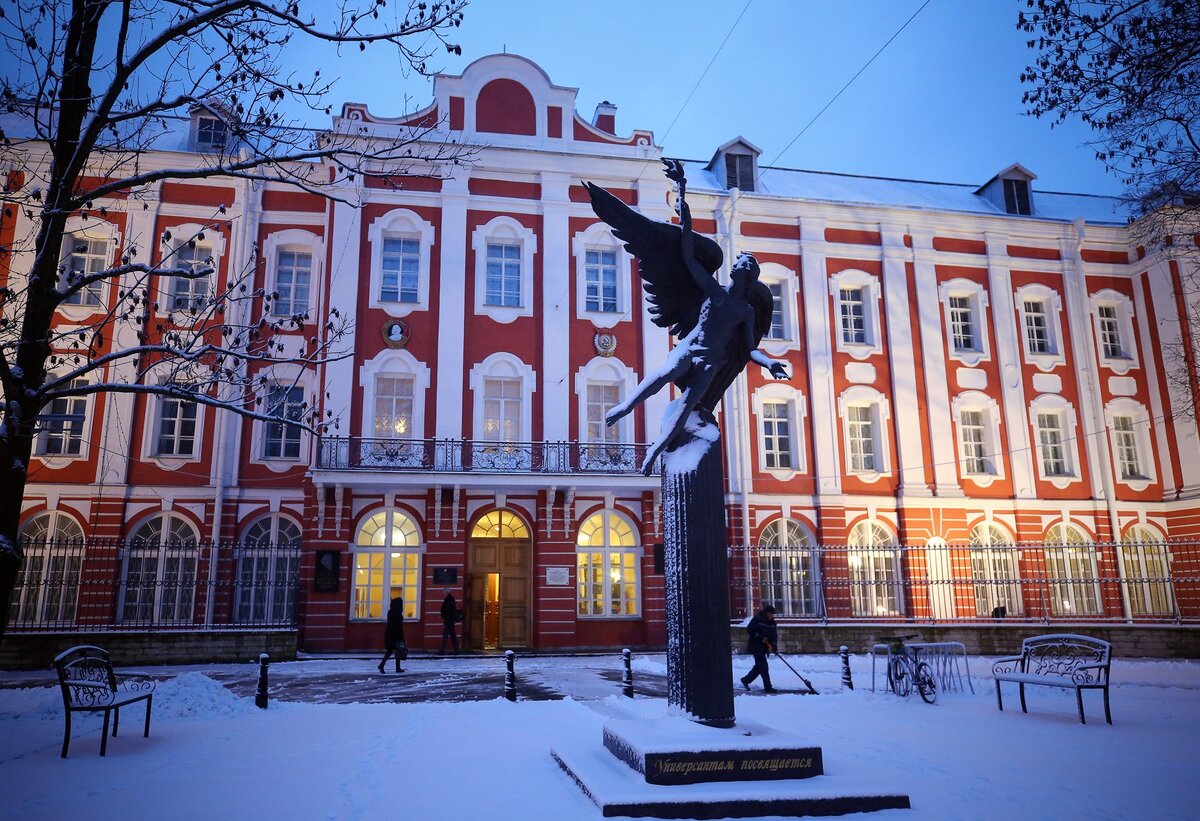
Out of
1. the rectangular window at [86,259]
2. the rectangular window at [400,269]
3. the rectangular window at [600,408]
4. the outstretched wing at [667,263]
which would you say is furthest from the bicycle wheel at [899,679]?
the rectangular window at [86,259]

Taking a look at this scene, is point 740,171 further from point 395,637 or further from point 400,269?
point 395,637

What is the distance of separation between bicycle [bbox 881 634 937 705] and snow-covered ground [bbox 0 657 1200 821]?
22 cm

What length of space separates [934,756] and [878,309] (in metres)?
19.8

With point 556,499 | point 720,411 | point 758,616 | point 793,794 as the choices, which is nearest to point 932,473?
point 720,411

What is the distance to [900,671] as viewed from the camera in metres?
11.6

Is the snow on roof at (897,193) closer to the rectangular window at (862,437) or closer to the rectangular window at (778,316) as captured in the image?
the rectangular window at (778,316)

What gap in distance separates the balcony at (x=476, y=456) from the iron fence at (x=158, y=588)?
260 cm

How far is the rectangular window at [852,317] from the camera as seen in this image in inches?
991

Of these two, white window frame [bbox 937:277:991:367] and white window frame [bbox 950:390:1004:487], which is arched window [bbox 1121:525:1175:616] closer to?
white window frame [bbox 950:390:1004:487]

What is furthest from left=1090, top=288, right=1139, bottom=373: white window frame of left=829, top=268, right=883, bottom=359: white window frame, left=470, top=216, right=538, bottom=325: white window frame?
left=470, top=216, right=538, bottom=325: white window frame

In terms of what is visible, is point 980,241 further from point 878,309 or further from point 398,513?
point 398,513

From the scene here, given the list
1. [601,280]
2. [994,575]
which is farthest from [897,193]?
[994,575]

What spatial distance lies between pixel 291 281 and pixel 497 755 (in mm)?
18423

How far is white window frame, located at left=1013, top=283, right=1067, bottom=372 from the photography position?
25.8 meters
